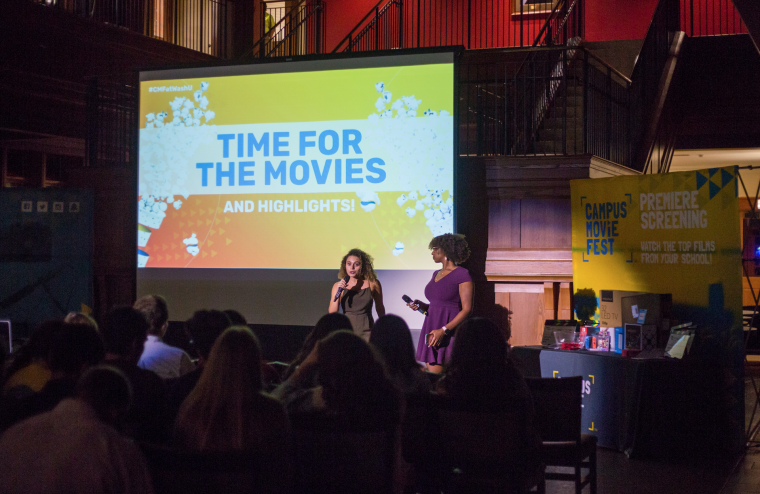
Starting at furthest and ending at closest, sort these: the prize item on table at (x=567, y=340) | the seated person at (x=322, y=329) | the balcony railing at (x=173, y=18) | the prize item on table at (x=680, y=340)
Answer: the balcony railing at (x=173, y=18) < the prize item on table at (x=567, y=340) < the prize item on table at (x=680, y=340) < the seated person at (x=322, y=329)

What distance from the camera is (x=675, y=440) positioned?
4.68 meters

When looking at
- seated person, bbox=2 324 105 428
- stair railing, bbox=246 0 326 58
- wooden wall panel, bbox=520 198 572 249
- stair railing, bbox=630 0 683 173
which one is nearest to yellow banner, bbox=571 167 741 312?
wooden wall panel, bbox=520 198 572 249

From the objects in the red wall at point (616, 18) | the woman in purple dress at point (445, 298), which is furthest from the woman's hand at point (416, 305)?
the red wall at point (616, 18)

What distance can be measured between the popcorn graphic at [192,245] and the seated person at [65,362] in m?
4.15

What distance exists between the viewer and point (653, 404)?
183 inches

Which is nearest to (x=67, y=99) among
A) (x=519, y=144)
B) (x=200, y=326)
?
(x=519, y=144)

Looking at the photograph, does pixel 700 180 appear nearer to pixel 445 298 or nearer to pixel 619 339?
pixel 619 339

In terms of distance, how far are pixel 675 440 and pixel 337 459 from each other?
3.02 meters

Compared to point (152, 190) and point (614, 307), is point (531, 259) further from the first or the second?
point (152, 190)

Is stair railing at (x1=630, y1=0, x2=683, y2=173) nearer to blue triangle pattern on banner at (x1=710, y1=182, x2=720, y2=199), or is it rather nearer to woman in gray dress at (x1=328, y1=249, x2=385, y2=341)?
blue triangle pattern on banner at (x1=710, y1=182, x2=720, y2=199)

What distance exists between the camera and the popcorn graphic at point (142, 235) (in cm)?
695

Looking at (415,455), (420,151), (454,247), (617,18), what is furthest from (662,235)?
(617,18)

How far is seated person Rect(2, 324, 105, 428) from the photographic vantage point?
7.51 feet

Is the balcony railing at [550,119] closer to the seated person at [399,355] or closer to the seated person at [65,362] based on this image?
the seated person at [399,355]
